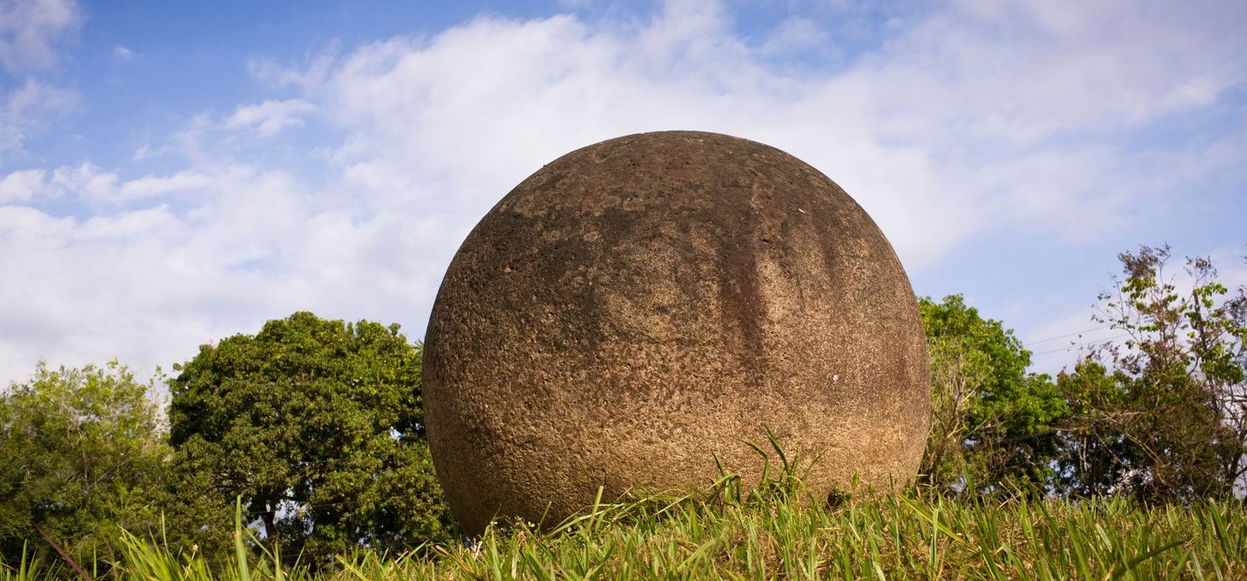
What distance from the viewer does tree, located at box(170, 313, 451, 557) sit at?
20.4 meters

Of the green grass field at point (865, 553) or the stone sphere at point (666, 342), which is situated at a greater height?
the stone sphere at point (666, 342)

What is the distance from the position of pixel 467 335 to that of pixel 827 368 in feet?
6.60

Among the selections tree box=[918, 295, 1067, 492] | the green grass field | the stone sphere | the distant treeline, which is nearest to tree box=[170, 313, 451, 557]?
the distant treeline

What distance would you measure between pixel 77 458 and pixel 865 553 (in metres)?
23.9

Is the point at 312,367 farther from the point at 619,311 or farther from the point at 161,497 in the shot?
the point at 619,311

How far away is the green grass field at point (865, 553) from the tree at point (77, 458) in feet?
53.2

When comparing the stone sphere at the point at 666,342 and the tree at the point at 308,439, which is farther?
the tree at the point at 308,439

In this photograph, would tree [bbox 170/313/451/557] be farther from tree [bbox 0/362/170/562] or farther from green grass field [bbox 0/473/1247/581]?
green grass field [bbox 0/473/1247/581]

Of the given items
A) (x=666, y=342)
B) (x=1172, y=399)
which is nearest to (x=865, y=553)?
(x=666, y=342)

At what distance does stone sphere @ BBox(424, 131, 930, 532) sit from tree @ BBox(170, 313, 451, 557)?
1609 centimetres

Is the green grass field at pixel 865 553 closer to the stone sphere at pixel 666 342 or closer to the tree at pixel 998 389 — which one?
the stone sphere at pixel 666 342

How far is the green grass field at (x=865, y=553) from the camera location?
10.5 feet

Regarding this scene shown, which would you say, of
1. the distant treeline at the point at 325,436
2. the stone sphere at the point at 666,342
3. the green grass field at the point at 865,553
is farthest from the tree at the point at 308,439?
the green grass field at the point at 865,553

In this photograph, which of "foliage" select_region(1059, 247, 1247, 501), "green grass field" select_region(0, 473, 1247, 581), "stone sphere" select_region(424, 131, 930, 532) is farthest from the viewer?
"foliage" select_region(1059, 247, 1247, 501)
